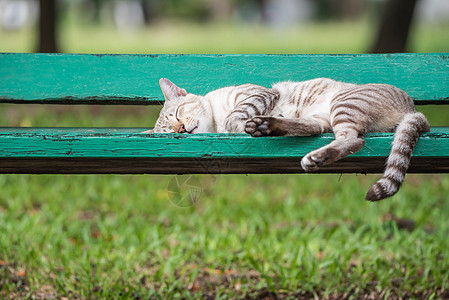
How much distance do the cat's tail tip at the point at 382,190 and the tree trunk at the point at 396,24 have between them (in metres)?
5.75

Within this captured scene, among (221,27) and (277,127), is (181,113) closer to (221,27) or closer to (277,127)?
(277,127)

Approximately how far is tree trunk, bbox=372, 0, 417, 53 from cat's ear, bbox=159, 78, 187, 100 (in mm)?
5349

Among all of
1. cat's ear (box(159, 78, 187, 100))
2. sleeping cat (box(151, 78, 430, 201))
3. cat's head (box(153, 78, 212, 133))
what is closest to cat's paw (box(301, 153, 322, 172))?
sleeping cat (box(151, 78, 430, 201))

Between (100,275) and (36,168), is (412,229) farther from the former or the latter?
(36,168)

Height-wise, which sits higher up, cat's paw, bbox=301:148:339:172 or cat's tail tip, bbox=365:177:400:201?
cat's paw, bbox=301:148:339:172

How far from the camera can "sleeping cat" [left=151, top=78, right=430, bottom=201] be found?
197cm

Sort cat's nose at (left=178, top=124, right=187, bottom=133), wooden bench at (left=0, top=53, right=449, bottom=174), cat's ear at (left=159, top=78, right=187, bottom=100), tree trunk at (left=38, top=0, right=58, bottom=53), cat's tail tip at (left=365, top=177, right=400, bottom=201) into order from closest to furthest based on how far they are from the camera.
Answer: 1. cat's tail tip at (left=365, top=177, right=400, bottom=201)
2. cat's nose at (left=178, top=124, right=187, bottom=133)
3. cat's ear at (left=159, top=78, right=187, bottom=100)
4. wooden bench at (left=0, top=53, right=449, bottom=174)
5. tree trunk at (left=38, top=0, right=58, bottom=53)

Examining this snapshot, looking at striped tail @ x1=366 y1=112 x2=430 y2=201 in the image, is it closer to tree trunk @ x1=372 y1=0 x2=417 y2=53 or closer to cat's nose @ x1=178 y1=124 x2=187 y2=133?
cat's nose @ x1=178 y1=124 x2=187 y2=133

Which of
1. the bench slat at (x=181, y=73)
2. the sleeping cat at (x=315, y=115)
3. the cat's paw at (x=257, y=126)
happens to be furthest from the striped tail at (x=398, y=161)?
the bench slat at (x=181, y=73)

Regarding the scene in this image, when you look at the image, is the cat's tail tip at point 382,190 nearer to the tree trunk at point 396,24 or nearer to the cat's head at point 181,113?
the cat's head at point 181,113

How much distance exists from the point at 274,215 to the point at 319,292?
1.25m

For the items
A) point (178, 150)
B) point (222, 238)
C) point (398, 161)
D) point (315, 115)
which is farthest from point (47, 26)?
point (398, 161)

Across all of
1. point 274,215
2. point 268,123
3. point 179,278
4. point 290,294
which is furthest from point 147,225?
point 268,123

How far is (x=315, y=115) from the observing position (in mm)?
2396
